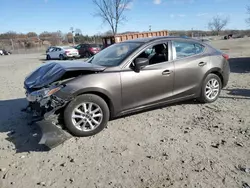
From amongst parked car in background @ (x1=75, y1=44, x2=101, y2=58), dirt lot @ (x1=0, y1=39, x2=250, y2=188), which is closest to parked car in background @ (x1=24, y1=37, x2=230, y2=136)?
dirt lot @ (x1=0, y1=39, x2=250, y2=188)

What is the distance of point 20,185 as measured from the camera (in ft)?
9.31

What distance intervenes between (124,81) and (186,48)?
1.77 m

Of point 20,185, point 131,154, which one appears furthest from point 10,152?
point 131,154

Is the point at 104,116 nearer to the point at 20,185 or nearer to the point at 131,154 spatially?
the point at 131,154

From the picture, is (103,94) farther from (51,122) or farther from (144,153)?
(144,153)

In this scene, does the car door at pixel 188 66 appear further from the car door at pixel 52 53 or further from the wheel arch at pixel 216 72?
the car door at pixel 52 53

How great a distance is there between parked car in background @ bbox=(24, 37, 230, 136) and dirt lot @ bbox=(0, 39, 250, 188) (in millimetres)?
384

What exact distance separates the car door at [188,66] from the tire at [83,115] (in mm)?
1659

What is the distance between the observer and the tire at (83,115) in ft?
12.6

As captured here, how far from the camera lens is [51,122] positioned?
3.73 m

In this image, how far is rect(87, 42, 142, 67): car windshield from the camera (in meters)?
4.43

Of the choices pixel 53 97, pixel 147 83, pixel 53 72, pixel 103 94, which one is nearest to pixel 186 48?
pixel 147 83

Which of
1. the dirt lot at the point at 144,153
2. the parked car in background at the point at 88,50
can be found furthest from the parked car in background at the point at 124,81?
the parked car in background at the point at 88,50

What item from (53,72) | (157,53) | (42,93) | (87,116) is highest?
(157,53)
